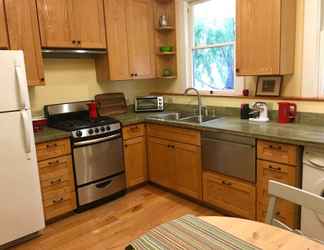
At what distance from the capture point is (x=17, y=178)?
232cm

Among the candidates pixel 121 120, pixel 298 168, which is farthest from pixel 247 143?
pixel 121 120

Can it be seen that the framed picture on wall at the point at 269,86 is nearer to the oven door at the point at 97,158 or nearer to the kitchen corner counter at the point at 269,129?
the kitchen corner counter at the point at 269,129

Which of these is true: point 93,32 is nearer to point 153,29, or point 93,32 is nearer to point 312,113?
point 153,29

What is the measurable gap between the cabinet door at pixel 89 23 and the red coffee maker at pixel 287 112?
211 cm

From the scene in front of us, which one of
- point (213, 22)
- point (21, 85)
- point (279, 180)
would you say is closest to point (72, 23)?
point (21, 85)

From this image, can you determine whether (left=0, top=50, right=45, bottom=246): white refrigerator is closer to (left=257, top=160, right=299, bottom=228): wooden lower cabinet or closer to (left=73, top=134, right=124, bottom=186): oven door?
(left=73, top=134, right=124, bottom=186): oven door

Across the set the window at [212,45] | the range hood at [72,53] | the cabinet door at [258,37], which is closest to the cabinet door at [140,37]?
the range hood at [72,53]

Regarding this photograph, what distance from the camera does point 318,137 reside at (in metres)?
2.03

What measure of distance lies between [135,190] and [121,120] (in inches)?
36.6

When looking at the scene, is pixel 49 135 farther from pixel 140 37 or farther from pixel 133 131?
pixel 140 37

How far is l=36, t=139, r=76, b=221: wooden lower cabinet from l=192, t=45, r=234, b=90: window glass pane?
191cm

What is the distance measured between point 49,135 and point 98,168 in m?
0.66

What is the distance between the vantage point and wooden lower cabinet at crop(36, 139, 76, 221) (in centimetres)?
261

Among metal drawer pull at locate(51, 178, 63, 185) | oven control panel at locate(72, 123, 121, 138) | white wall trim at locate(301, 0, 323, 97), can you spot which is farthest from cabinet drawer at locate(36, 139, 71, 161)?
white wall trim at locate(301, 0, 323, 97)
